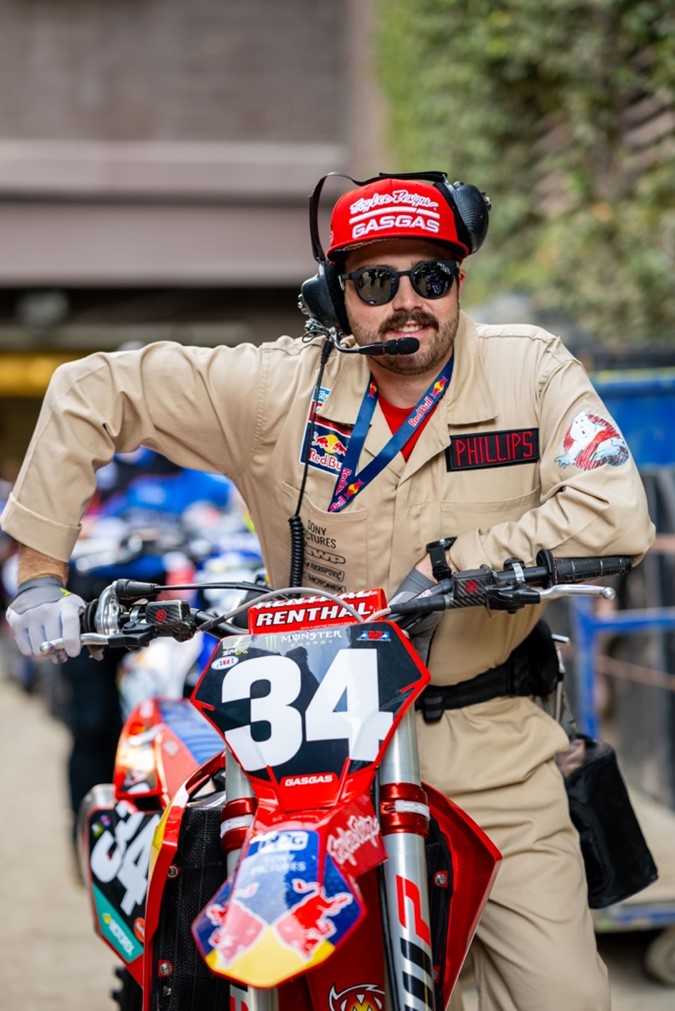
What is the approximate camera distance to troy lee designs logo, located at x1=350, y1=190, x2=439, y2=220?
2.76 meters

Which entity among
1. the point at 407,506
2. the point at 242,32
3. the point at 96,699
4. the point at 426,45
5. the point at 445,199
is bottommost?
the point at 96,699

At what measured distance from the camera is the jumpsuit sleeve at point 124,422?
110 inches

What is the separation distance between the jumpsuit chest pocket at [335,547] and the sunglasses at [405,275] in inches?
18.2

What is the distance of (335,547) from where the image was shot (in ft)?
9.41

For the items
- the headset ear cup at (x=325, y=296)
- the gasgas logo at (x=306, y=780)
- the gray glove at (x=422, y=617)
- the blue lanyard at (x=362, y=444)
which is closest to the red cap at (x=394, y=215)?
the headset ear cup at (x=325, y=296)

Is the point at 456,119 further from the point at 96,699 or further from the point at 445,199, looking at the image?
the point at 445,199

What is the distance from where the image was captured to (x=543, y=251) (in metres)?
8.81

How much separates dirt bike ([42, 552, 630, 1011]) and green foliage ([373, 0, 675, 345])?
16.7 ft

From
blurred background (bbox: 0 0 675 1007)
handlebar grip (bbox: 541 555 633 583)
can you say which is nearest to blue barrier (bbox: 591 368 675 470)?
blurred background (bbox: 0 0 675 1007)

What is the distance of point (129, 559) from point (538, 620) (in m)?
2.73

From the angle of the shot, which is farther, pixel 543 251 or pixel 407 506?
pixel 543 251

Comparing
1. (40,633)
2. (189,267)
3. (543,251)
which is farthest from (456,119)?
(40,633)

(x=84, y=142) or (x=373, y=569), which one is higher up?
(x=84, y=142)

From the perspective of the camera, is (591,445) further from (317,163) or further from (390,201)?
(317,163)
